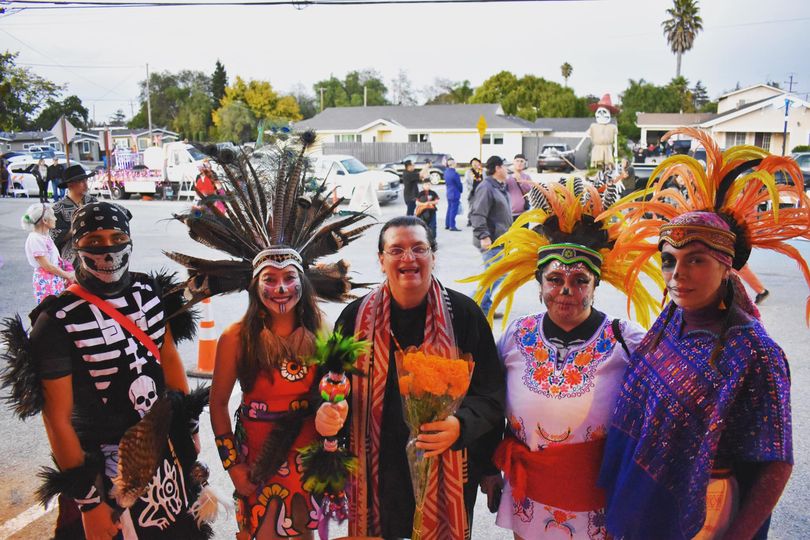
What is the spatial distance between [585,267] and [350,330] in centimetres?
102

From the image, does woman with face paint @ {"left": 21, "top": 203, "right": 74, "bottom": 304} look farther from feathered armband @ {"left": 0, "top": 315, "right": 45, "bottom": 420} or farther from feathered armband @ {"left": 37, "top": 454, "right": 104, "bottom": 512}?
feathered armband @ {"left": 37, "top": 454, "right": 104, "bottom": 512}

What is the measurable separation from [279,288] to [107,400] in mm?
806

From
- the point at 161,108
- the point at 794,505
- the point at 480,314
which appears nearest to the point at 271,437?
the point at 480,314

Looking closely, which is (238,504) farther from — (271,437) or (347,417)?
(347,417)

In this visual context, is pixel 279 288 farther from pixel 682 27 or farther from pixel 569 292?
pixel 682 27

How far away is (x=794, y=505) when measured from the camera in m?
3.58

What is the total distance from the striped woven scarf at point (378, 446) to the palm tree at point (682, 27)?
7606 cm

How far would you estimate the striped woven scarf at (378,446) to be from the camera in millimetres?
2367

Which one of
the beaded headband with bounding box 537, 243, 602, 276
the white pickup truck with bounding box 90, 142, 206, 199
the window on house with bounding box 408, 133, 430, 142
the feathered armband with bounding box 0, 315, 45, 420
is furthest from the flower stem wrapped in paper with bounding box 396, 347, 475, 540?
the window on house with bounding box 408, 133, 430, 142

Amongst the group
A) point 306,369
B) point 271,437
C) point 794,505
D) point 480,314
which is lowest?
point 794,505

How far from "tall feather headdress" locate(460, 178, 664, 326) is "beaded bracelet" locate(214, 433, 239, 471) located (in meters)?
1.27

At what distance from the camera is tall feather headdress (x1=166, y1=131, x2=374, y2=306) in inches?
110

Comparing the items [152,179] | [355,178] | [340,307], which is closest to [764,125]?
[355,178]

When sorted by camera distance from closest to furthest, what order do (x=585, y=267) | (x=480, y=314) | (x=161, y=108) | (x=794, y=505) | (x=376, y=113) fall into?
(x=585, y=267)
(x=480, y=314)
(x=794, y=505)
(x=376, y=113)
(x=161, y=108)
